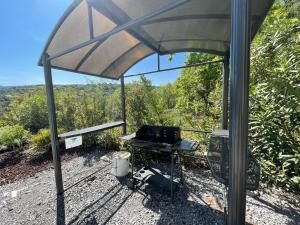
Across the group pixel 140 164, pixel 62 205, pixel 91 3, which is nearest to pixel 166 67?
pixel 91 3

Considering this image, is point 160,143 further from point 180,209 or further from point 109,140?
point 109,140

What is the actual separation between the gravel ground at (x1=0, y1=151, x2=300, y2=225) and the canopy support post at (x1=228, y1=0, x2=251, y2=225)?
4.57ft

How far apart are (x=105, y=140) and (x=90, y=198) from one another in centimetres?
246

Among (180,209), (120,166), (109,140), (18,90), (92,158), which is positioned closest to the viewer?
(180,209)

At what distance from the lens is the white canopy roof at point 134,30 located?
73.1 inches

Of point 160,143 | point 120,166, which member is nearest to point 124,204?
point 120,166

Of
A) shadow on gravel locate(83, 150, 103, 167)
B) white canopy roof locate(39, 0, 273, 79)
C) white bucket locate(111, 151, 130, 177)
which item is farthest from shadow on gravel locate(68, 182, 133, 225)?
white canopy roof locate(39, 0, 273, 79)

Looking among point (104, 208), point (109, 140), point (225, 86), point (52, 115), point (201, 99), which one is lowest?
point (104, 208)

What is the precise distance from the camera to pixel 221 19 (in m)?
2.19

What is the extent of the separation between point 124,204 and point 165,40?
272 cm

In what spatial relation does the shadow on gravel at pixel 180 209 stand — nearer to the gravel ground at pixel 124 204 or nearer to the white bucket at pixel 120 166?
the gravel ground at pixel 124 204

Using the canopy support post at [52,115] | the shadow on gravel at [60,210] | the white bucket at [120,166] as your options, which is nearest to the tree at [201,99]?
the white bucket at [120,166]

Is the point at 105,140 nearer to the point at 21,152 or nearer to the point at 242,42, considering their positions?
the point at 21,152

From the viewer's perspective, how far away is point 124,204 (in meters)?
2.57
